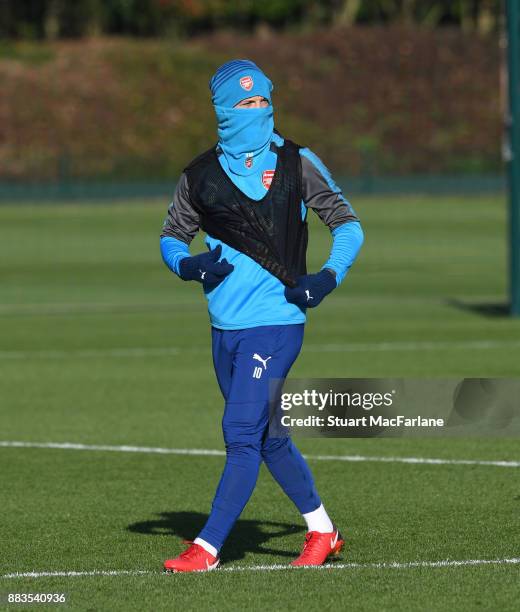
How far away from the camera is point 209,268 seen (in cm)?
735

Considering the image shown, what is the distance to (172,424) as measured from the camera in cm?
1309

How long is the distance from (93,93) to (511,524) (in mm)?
64654

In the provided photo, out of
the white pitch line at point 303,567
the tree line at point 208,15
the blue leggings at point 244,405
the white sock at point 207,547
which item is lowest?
the tree line at point 208,15

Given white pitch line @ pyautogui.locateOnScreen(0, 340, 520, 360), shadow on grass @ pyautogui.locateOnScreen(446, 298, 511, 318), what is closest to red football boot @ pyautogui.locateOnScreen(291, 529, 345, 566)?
white pitch line @ pyautogui.locateOnScreen(0, 340, 520, 360)

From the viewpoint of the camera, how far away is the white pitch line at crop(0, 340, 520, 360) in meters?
17.9

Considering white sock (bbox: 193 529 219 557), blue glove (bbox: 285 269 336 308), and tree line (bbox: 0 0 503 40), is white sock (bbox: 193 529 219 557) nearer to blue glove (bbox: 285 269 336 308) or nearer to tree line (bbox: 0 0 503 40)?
blue glove (bbox: 285 269 336 308)

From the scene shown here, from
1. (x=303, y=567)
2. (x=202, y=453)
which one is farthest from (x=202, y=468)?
(x=303, y=567)

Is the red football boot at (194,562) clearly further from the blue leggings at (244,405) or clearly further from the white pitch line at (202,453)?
the white pitch line at (202,453)

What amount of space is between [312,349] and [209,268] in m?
11.0

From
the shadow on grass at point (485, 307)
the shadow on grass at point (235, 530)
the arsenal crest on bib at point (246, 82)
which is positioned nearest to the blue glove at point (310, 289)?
the arsenal crest on bib at point (246, 82)

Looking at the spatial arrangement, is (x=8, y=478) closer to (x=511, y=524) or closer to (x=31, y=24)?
(x=511, y=524)

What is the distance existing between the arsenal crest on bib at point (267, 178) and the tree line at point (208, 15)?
74.6 meters

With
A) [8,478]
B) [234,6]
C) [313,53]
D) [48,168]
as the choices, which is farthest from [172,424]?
[234,6]

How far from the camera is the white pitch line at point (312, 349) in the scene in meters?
17.9
